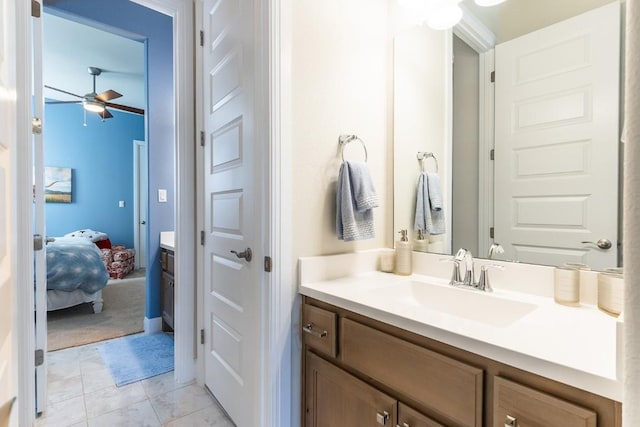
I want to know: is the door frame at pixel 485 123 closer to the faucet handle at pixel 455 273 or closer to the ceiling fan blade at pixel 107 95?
the faucet handle at pixel 455 273

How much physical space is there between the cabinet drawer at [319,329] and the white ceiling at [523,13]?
1.28 metres

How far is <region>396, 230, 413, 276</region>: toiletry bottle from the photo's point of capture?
1458 mm

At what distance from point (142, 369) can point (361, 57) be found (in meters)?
2.38

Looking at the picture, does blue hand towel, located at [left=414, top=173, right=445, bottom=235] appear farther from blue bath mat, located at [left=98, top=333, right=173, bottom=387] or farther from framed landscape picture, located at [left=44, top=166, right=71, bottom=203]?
framed landscape picture, located at [left=44, top=166, right=71, bottom=203]

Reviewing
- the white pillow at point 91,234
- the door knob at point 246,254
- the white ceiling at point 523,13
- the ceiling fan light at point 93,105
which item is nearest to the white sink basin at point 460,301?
the door knob at point 246,254

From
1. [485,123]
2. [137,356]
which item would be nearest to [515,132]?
[485,123]

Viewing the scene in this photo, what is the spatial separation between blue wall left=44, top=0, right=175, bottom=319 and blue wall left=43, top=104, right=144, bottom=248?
11.3 ft

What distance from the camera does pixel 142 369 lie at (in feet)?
6.97

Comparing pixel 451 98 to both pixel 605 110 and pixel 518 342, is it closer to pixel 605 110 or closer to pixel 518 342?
pixel 605 110

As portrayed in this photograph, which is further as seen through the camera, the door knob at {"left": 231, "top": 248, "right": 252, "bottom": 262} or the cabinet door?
the door knob at {"left": 231, "top": 248, "right": 252, "bottom": 262}

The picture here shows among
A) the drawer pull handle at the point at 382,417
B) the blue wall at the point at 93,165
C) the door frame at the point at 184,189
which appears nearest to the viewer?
the drawer pull handle at the point at 382,417

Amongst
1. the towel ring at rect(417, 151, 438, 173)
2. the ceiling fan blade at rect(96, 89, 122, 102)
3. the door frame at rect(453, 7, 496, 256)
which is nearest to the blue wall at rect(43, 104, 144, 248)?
the ceiling fan blade at rect(96, 89, 122, 102)

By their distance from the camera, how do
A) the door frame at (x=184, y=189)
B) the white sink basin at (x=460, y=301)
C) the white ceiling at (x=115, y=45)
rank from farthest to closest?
the door frame at (x=184, y=189), the white ceiling at (x=115, y=45), the white sink basin at (x=460, y=301)

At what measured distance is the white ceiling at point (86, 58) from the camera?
3.27 metres
